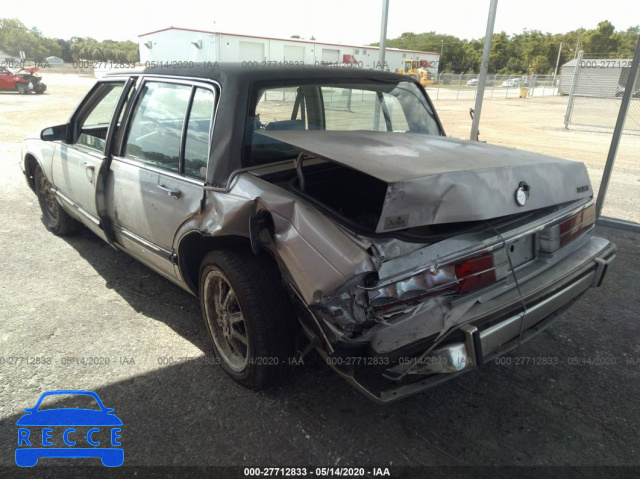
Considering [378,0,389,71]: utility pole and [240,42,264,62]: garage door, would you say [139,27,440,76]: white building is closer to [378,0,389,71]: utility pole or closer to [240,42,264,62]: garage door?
[240,42,264,62]: garage door

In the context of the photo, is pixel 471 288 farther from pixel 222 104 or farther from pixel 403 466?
pixel 222 104

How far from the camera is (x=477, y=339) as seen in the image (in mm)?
1974

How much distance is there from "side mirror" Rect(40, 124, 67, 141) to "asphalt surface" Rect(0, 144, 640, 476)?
1.46m

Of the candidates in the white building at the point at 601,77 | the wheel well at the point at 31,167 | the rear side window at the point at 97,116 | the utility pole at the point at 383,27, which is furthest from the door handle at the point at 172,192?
the white building at the point at 601,77

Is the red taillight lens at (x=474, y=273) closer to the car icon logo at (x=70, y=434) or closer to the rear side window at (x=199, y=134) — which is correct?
the rear side window at (x=199, y=134)

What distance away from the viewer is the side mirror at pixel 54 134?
169 inches

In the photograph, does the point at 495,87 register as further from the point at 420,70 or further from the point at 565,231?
the point at 565,231

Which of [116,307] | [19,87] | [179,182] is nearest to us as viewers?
[179,182]

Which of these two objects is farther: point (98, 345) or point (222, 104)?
point (98, 345)

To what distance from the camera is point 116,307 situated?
357cm

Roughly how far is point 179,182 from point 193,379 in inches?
47.5

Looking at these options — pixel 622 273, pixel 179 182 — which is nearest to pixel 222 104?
pixel 179 182

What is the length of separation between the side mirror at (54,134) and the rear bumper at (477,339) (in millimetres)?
3718

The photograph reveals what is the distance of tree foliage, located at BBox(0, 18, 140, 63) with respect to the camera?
8119 cm
